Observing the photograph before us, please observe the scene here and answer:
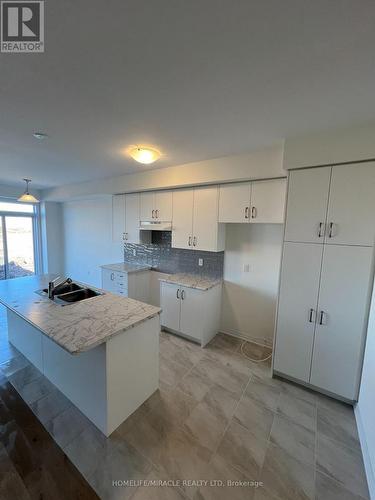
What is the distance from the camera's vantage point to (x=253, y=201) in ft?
8.52

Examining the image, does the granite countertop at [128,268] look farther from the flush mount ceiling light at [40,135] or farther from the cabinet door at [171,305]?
the flush mount ceiling light at [40,135]

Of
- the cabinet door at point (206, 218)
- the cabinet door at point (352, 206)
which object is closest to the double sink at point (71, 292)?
the cabinet door at point (206, 218)

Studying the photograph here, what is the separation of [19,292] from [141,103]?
91.9 inches

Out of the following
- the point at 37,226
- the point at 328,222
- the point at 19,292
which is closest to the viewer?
the point at 328,222

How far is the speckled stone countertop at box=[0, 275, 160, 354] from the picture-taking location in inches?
56.5

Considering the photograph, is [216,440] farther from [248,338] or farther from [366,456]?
[248,338]

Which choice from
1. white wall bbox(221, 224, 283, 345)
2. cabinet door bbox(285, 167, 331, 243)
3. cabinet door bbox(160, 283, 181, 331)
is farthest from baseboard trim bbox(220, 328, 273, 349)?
cabinet door bbox(285, 167, 331, 243)

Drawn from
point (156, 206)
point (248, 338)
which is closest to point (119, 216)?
point (156, 206)

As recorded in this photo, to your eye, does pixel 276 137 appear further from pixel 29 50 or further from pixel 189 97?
pixel 29 50

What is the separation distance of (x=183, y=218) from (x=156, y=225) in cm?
Result: 55

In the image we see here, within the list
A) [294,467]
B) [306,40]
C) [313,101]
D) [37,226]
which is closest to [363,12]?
[306,40]

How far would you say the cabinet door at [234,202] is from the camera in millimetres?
2644

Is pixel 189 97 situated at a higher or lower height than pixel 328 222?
higher

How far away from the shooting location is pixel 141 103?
151 cm
